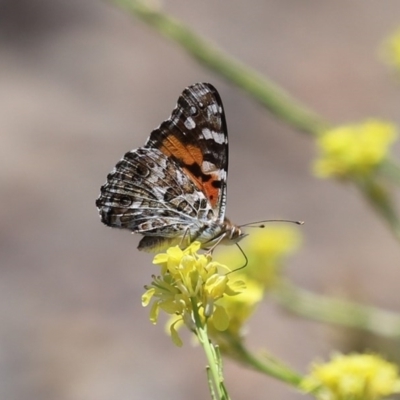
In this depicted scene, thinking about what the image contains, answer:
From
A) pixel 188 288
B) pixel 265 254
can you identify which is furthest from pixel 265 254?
pixel 188 288

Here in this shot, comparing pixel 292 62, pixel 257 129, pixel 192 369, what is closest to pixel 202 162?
pixel 192 369

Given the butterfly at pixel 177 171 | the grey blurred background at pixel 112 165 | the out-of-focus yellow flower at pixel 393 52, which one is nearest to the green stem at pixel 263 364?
the butterfly at pixel 177 171

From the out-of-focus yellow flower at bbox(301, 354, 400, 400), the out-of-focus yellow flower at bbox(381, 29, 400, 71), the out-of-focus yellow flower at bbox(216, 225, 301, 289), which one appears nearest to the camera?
the out-of-focus yellow flower at bbox(301, 354, 400, 400)

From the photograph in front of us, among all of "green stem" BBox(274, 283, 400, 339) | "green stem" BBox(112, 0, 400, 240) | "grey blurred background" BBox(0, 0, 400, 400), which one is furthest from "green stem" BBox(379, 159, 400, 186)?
"grey blurred background" BBox(0, 0, 400, 400)

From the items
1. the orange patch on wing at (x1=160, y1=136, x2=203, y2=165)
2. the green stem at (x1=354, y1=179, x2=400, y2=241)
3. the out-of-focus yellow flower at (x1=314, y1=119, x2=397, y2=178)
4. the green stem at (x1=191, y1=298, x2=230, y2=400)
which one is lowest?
the green stem at (x1=191, y1=298, x2=230, y2=400)

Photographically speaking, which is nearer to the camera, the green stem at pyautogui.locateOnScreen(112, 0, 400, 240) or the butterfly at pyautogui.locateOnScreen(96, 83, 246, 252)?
the butterfly at pyautogui.locateOnScreen(96, 83, 246, 252)

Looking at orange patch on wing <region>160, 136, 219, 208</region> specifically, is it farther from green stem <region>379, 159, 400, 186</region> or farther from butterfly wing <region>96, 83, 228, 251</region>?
green stem <region>379, 159, 400, 186</region>

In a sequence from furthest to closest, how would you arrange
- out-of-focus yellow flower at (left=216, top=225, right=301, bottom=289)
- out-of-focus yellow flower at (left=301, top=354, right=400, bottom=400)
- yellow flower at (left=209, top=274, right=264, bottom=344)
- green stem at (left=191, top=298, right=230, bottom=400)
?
out-of-focus yellow flower at (left=216, top=225, right=301, bottom=289)
yellow flower at (left=209, top=274, right=264, bottom=344)
out-of-focus yellow flower at (left=301, top=354, right=400, bottom=400)
green stem at (left=191, top=298, right=230, bottom=400)
